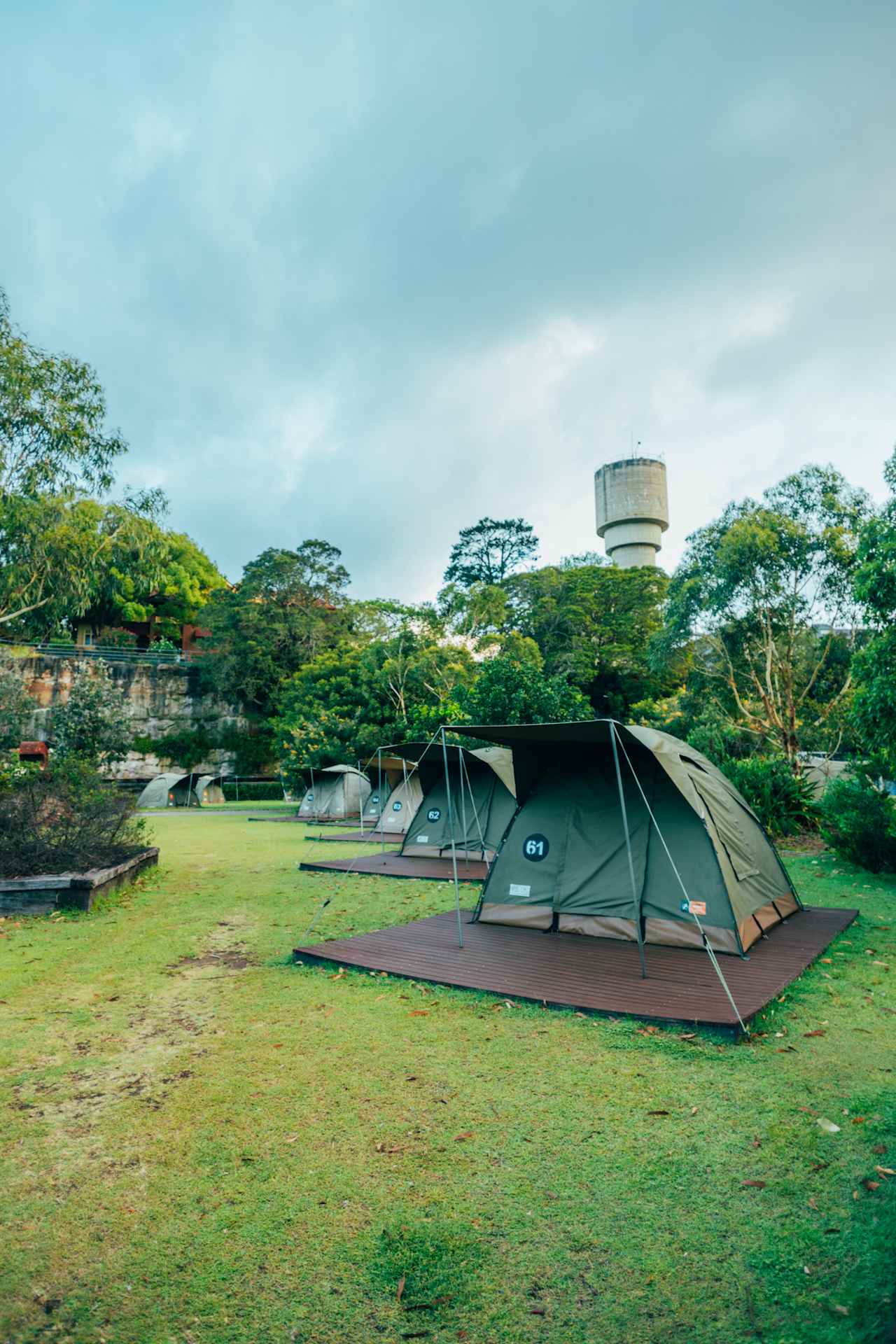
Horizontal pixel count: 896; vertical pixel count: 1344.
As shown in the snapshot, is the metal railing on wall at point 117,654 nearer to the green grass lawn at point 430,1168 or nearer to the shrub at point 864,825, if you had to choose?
the shrub at point 864,825

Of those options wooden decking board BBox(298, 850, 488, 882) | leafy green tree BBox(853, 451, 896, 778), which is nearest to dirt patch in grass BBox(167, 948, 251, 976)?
wooden decking board BBox(298, 850, 488, 882)

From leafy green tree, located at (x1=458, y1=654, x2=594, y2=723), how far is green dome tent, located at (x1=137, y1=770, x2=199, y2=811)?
66.4ft

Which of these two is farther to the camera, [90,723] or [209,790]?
[209,790]

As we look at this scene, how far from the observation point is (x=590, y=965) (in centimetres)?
588

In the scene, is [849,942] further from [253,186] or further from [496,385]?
[496,385]

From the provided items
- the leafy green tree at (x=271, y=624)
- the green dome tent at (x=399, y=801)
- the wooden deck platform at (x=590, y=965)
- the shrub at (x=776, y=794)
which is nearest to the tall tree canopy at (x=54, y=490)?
the green dome tent at (x=399, y=801)

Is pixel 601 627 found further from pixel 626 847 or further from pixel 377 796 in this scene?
pixel 626 847

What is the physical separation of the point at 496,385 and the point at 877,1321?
58.8 feet

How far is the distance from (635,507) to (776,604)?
85.9 ft

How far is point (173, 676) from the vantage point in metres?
41.4

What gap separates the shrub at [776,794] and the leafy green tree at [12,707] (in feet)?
55.3

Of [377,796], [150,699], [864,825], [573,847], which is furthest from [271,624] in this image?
[573,847]

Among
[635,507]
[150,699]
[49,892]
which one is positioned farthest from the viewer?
[635,507]

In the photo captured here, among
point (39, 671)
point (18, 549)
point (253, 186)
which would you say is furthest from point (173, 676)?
point (253, 186)
